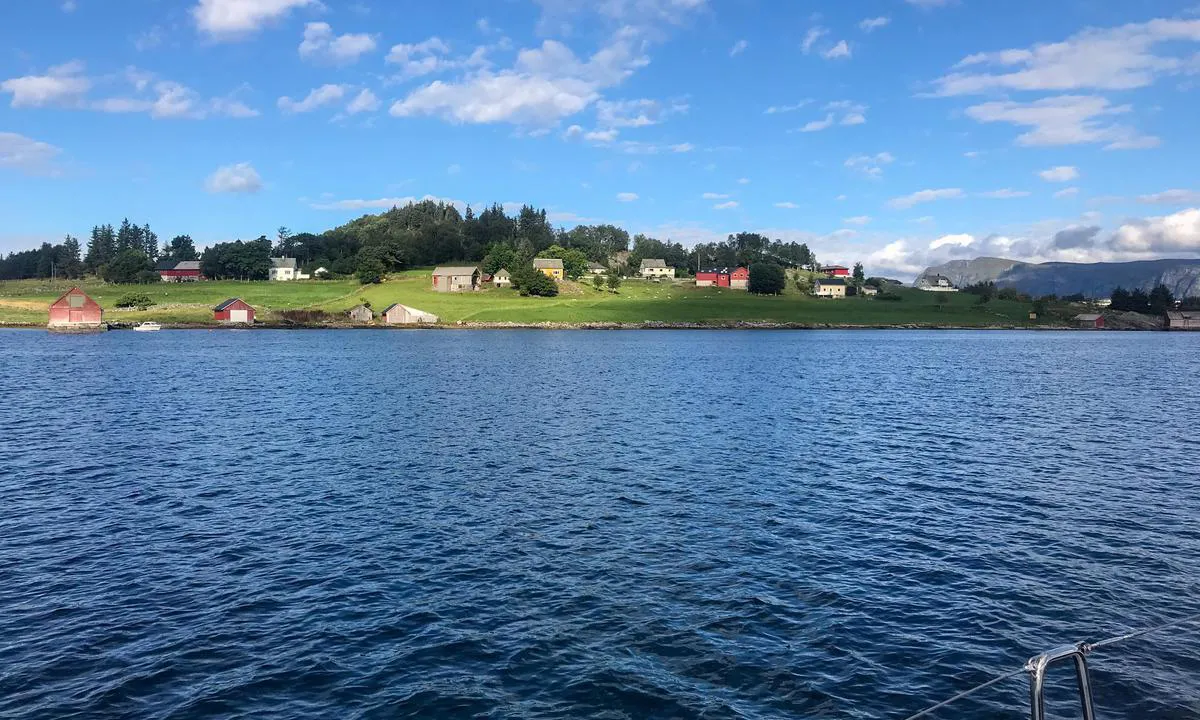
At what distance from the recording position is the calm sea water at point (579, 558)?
18203 millimetres

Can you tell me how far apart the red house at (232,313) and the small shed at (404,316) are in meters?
34.5

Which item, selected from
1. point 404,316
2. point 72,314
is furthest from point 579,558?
point 72,314

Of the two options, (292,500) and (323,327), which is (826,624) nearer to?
(292,500)

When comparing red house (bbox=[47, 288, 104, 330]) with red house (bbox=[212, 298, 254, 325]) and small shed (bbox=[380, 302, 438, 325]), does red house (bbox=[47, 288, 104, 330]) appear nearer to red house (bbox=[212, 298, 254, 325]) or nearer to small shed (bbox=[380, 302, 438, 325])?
red house (bbox=[212, 298, 254, 325])

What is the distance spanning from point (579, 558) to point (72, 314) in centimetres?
18370

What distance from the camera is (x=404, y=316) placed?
7672 inches

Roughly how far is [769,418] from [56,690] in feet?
165

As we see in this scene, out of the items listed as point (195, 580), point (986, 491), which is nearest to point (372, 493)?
point (195, 580)

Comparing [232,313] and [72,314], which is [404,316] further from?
[72,314]

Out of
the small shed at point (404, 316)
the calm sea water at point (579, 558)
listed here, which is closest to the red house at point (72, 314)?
the small shed at point (404, 316)

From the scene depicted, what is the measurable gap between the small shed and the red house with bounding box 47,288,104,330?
212ft

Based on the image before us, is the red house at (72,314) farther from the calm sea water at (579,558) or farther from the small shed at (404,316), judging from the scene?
the calm sea water at (579,558)

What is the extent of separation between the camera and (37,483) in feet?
120

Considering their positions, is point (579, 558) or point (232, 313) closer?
point (579, 558)
